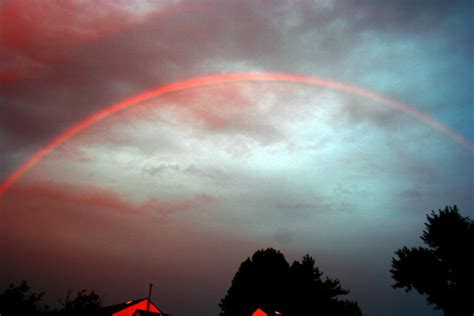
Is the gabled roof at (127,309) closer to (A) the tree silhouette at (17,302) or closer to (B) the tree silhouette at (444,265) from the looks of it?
(A) the tree silhouette at (17,302)

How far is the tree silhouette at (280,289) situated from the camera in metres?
59.3

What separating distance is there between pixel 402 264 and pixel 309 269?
29963mm

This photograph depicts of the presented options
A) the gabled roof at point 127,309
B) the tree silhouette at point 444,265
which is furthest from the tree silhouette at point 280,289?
the tree silhouette at point 444,265

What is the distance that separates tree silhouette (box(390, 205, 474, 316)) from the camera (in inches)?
1221

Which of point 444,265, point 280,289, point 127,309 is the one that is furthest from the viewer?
point 280,289

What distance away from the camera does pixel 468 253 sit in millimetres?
31000

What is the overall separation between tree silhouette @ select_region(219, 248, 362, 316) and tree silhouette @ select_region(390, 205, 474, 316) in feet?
90.5

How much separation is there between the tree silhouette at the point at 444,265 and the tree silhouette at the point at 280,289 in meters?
27.6

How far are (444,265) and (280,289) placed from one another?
33.6 meters

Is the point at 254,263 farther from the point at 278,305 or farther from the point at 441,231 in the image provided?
the point at 441,231

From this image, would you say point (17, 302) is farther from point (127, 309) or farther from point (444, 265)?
point (444, 265)

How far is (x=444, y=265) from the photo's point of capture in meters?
32.9

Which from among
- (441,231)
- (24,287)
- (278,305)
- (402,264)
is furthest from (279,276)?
(24,287)

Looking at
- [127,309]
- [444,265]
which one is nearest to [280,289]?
[127,309]
